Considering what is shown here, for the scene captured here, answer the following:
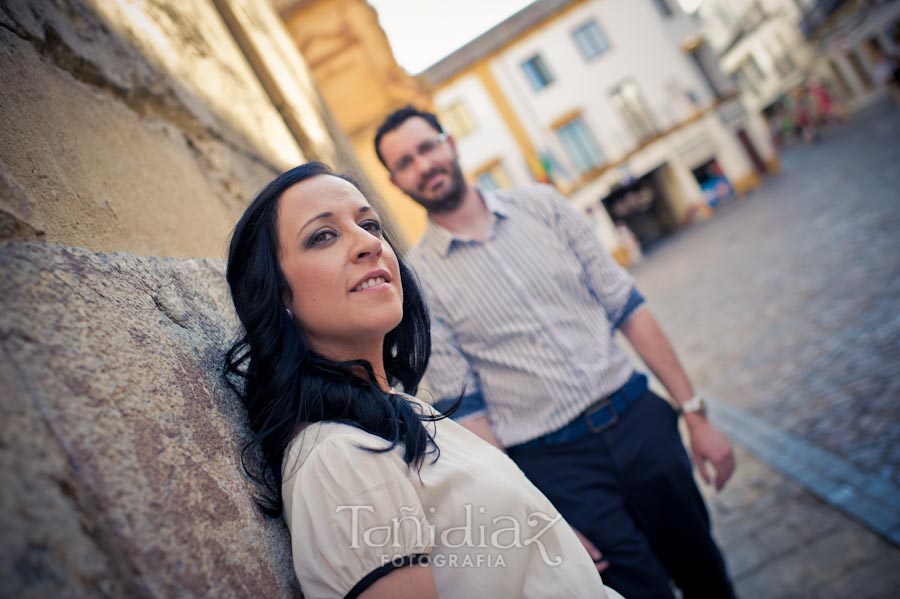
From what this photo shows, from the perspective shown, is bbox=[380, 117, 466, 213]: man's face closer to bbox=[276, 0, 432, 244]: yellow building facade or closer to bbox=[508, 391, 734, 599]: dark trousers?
bbox=[508, 391, 734, 599]: dark trousers

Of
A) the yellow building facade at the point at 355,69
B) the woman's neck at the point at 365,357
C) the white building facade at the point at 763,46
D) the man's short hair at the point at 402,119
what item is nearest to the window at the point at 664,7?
the white building facade at the point at 763,46

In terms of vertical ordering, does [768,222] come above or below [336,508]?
below

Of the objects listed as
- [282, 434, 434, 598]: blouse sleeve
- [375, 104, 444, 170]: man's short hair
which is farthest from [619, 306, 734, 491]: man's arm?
[282, 434, 434, 598]: blouse sleeve

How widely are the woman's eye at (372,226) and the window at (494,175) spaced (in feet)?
65.8

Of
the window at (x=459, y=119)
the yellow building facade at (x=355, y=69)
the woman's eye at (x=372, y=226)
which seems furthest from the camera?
the window at (x=459, y=119)

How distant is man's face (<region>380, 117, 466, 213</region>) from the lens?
2.36 m

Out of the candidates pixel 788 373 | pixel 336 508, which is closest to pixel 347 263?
pixel 336 508

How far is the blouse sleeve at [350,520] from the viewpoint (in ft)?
2.83

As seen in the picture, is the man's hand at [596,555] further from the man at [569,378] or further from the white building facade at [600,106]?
the white building facade at [600,106]

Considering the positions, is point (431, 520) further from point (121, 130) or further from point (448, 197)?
point (448, 197)

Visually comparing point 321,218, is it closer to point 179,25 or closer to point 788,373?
point 179,25

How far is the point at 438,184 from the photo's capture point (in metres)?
2.37

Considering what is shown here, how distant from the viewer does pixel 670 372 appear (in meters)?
2.33

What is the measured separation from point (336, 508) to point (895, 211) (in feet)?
31.6
